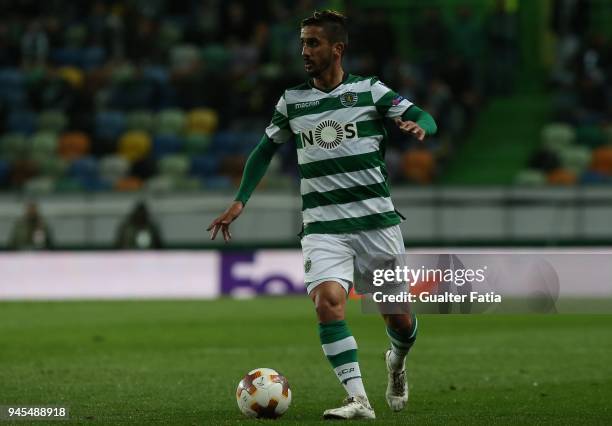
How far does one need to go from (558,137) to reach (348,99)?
1580 centimetres

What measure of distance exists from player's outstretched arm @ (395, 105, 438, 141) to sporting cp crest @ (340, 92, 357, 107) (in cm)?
27

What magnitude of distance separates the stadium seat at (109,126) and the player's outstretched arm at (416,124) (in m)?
17.2

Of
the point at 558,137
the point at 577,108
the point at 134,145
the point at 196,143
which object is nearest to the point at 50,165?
the point at 134,145

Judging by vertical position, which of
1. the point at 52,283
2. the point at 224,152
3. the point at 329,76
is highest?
the point at 329,76

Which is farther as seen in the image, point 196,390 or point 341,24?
point 196,390

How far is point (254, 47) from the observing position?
2466cm

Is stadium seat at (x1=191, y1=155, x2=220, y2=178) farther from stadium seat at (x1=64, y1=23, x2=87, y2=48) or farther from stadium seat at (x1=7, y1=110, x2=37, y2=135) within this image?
stadium seat at (x1=64, y1=23, x2=87, y2=48)

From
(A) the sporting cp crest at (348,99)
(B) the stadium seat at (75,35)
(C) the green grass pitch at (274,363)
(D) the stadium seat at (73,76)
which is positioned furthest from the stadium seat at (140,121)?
(A) the sporting cp crest at (348,99)

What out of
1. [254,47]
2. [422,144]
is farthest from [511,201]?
[254,47]

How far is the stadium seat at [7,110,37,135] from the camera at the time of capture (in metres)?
24.3

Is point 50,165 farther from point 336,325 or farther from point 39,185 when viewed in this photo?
point 336,325

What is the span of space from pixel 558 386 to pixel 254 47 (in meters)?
16.3

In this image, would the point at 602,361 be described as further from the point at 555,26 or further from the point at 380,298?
the point at 555,26

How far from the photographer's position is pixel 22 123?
24328 mm
